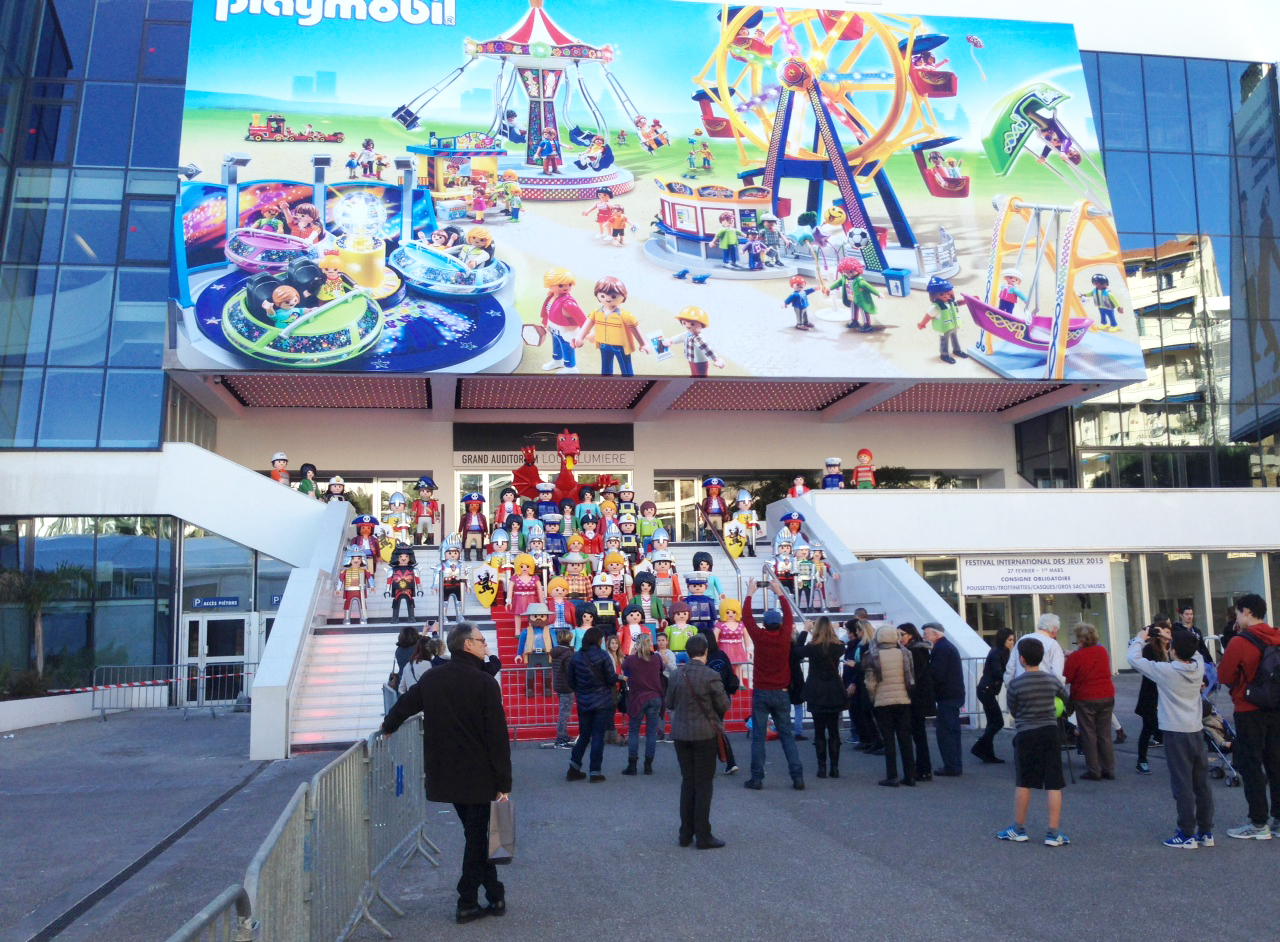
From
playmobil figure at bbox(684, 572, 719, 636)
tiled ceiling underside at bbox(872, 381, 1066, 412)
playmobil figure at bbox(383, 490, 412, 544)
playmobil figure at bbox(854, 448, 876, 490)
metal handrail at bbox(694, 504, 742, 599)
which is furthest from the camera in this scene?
tiled ceiling underside at bbox(872, 381, 1066, 412)

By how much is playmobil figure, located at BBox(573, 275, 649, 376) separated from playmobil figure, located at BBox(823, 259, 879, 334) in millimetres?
4920

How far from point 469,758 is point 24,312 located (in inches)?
885

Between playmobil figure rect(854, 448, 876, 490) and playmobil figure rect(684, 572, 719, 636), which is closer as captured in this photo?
playmobil figure rect(684, 572, 719, 636)

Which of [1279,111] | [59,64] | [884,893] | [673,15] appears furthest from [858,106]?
[884,893]

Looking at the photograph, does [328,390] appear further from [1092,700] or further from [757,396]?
[1092,700]

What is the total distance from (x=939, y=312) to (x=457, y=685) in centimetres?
2253

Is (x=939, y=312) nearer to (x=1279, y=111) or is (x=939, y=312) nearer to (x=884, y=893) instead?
(x=1279, y=111)

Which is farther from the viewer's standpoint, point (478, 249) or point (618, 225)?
point (618, 225)

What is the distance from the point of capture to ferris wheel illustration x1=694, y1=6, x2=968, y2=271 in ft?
89.2

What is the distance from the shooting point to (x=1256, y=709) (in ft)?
25.2

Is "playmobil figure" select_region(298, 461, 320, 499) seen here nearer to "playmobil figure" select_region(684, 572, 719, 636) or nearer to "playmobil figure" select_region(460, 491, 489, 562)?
"playmobil figure" select_region(460, 491, 489, 562)

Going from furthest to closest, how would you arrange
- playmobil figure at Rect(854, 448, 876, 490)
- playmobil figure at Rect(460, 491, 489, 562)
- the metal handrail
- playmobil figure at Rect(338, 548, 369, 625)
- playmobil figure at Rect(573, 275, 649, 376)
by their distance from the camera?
playmobil figure at Rect(854, 448, 876, 490)
playmobil figure at Rect(573, 275, 649, 376)
playmobil figure at Rect(460, 491, 489, 562)
the metal handrail
playmobil figure at Rect(338, 548, 369, 625)

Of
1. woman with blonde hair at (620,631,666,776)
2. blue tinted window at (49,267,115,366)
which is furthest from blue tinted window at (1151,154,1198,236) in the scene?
blue tinted window at (49,267,115,366)

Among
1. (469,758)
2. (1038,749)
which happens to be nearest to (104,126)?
(469,758)
